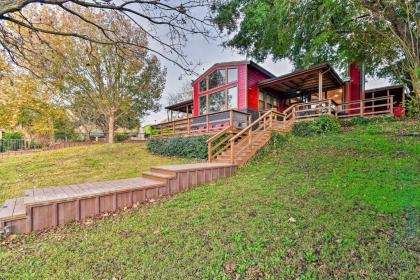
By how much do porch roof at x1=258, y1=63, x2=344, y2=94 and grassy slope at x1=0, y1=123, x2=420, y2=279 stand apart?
6.99 m

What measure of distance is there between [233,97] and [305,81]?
4474mm

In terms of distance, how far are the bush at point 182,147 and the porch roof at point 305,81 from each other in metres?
5.57

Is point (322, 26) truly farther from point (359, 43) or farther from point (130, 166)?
point (130, 166)

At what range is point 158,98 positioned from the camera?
810 inches

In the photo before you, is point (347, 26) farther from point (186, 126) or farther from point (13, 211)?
point (13, 211)

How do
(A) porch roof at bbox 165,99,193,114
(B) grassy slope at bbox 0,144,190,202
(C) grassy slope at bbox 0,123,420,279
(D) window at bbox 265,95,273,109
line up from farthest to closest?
A: (A) porch roof at bbox 165,99,193,114 < (D) window at bbox 265,95,273,109 < (B) grassy slope at bbox 0,144,190,202 < (C) grassy slope at bbox 0,123,420,279

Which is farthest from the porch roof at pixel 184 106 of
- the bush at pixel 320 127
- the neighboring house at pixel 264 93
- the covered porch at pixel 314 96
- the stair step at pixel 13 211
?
the stair step at pixel 13 211

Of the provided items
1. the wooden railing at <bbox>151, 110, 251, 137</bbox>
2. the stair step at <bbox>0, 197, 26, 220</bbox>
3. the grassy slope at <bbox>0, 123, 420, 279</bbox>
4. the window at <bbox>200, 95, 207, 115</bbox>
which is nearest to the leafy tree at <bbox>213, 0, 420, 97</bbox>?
the grassy slope at <bbox>0, 123, 420, 279</bbox>

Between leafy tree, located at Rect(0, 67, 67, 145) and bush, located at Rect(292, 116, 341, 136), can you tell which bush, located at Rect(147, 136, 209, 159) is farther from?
leafy tree, located at Rect(0, 67, 67, 145)

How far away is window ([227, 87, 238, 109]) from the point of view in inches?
465

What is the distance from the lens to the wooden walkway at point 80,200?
10.7ft

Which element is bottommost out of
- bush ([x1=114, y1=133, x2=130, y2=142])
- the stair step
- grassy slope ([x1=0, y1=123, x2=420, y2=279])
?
grassy slope ([x1=0, y1=123, x2=420, y2=279])

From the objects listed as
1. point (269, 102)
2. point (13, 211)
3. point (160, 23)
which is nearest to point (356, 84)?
point (269, 102)

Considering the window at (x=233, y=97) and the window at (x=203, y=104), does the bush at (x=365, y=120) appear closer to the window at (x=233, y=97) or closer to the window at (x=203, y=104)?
the window at (x=233, y=97)
